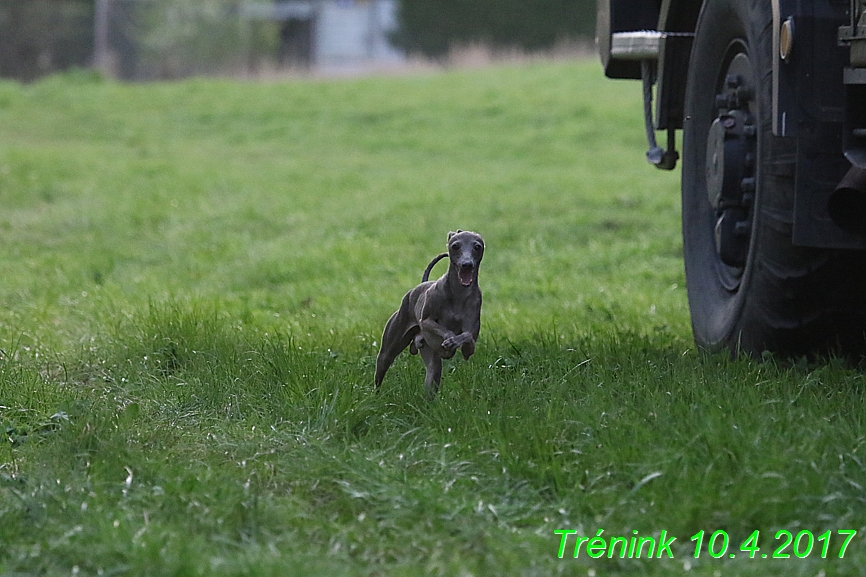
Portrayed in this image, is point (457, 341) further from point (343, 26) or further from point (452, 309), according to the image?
point (343, 26)

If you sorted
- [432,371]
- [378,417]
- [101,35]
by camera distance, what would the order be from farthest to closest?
[101,35], [432,371], [378,417]

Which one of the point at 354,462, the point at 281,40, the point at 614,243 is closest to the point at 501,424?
the point at 354,462

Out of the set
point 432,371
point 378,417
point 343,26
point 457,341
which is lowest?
point 378,417

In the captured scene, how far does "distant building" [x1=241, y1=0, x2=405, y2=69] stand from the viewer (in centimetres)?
4284

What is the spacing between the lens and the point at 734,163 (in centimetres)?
485

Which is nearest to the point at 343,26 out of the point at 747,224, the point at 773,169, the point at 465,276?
the point at 747,224

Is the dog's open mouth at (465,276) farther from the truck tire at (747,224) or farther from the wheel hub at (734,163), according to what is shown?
the wheel hub at (734,163)

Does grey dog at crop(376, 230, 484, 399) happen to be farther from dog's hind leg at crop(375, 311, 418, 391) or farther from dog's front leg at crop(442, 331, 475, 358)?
dog's hind leg at crop(375, 311, 418, 391)

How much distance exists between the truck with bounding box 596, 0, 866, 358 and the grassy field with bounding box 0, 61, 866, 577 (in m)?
0.23

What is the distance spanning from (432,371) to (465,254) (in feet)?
1.71

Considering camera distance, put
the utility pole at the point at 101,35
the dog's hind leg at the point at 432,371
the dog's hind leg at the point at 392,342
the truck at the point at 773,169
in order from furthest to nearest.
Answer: the utility pole at the point at 101,35, the dog's hind leg at the point at 392,342, the dog's hind leg at the point at 432,371, the truck at the point at 773,169

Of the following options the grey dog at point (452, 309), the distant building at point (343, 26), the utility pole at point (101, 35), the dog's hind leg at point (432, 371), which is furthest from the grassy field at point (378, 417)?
the distant building at point (343, 26)

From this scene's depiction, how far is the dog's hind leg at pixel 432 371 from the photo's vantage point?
4.62 metres

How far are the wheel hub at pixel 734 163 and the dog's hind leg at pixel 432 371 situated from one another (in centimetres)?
130
